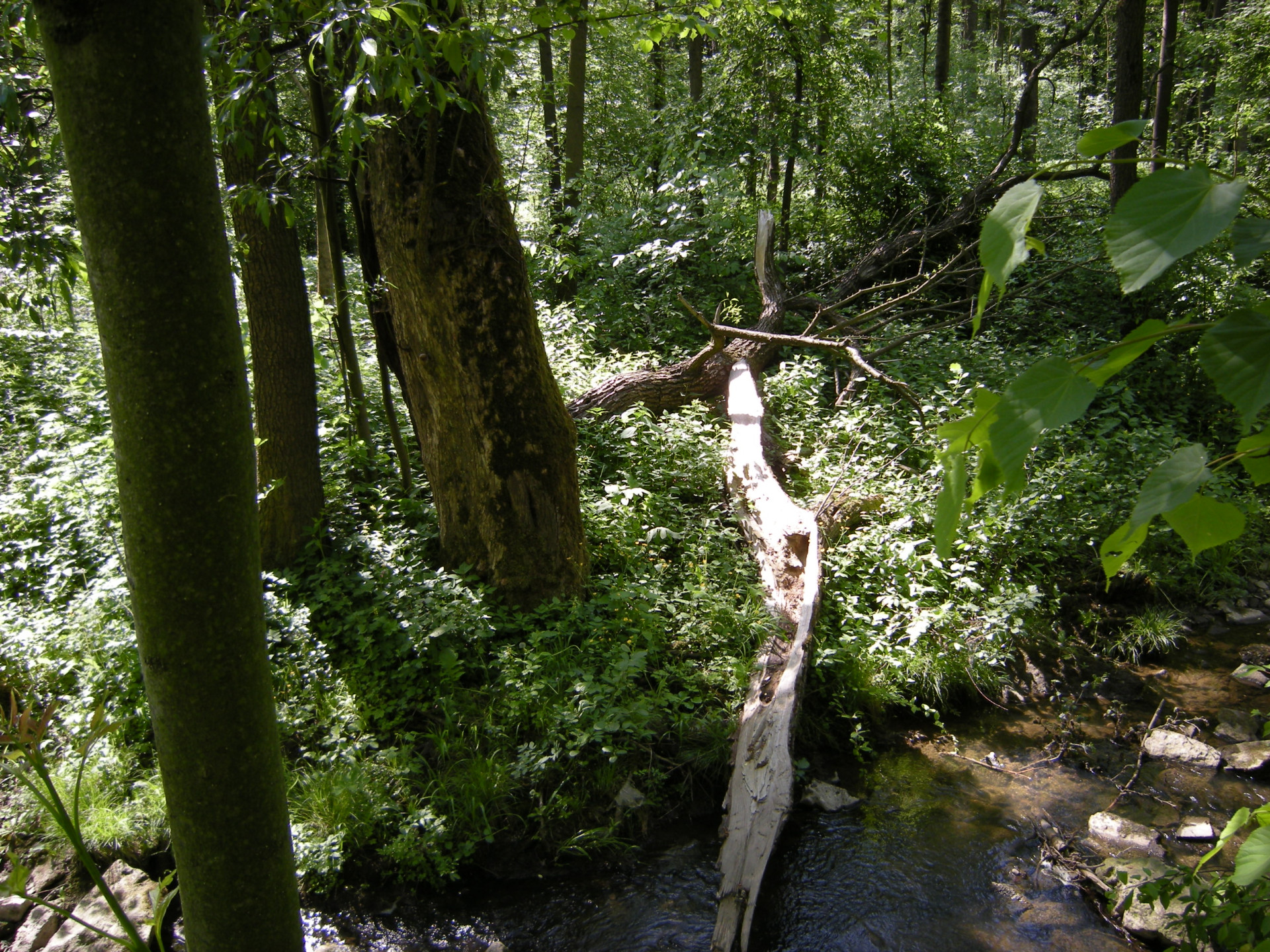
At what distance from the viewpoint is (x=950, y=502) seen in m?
0.75

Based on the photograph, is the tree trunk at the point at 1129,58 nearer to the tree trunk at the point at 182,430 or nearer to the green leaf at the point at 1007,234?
the green leaf at the point at 1007,234

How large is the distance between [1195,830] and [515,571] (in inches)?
157

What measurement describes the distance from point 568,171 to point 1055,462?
816cm

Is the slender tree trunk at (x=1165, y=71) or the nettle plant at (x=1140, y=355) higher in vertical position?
the slender tree trunk at (x=1165, y=71)

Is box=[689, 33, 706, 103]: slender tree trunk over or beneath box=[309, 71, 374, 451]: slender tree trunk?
over

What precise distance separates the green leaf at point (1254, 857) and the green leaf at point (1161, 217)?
65cm

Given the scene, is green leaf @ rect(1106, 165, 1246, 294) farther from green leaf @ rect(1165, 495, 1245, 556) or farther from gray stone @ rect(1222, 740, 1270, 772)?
gray stone @ rect(1222, 740, 1270, 772)

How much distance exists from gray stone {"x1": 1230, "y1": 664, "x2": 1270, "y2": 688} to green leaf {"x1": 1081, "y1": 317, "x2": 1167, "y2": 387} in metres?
5.95

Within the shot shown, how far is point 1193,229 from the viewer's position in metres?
0.59

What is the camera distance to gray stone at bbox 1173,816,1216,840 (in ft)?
12.5

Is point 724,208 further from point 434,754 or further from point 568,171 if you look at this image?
point 434,754

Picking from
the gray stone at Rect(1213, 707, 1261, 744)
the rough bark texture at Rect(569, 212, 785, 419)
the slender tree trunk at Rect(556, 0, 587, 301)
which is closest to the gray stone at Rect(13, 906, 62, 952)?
the rough bark texture at Rect(569, 212, 785, 419)

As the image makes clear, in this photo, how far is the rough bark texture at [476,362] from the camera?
14.2 ft

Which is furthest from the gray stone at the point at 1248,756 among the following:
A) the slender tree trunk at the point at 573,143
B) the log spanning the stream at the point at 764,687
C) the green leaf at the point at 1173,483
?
the slender tree trunk at the point at 573,143
